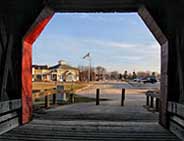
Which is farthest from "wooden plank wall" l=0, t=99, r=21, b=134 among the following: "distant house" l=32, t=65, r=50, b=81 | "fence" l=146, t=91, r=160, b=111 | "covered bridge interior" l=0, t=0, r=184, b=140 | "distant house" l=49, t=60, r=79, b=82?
"distant house" l=32, t=65, r=50, b=81

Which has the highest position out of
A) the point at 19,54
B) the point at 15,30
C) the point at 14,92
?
the point at 15,30

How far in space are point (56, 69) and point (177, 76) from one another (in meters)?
116

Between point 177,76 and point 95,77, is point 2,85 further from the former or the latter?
point 95,77

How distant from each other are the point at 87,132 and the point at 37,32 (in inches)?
142

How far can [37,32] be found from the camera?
11.0 metres

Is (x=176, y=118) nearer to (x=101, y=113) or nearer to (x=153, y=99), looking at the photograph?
(x=101, y=113)

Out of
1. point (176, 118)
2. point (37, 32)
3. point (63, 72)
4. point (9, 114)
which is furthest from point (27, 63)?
point (63, 72)

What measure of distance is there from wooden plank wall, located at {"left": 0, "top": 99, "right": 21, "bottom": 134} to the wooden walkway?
0.20 metres

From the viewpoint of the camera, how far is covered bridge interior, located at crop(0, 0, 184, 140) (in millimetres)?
9281

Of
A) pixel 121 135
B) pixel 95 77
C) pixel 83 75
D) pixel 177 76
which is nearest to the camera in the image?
pixel 121 135

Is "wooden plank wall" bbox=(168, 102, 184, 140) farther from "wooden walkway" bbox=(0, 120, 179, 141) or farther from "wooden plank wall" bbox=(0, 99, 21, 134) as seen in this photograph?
"wooden plank wall" bbox=(0, 99, 21, 134)

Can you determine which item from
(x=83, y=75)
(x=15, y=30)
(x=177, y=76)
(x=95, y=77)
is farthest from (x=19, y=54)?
(x=95, y=77)

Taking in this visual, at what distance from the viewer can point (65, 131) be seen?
9273 millimetres

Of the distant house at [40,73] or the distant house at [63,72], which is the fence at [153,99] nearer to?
the distant house at [63,72]
